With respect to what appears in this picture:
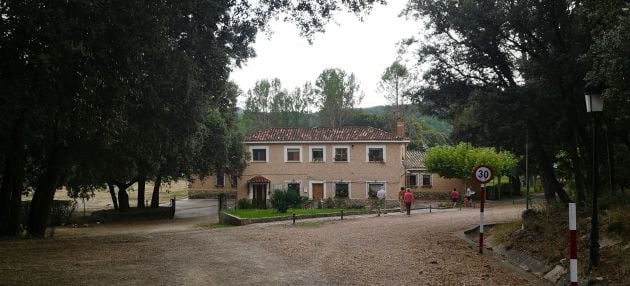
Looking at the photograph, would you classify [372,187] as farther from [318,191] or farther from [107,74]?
[107,74]

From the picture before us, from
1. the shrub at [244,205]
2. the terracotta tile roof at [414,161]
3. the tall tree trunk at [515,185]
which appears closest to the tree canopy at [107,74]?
the shrub at [244,205]

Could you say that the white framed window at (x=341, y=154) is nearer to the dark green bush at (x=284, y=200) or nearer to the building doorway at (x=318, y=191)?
the building doorway at (x=318, y=191)

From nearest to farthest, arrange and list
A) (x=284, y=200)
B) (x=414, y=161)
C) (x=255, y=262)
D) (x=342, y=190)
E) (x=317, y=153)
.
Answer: (x=255, y=262) < (x=284, y=200) < (x=342, y=190) < (x=317, y=153) < (x=414, y=161)

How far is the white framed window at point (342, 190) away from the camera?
147ft

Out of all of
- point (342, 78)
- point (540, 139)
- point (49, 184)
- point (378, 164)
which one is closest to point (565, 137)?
point (540, 139)

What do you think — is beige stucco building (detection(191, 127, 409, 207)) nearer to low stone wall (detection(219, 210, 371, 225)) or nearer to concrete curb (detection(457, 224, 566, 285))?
low stone wall (detection(219, 210, 371, 225))

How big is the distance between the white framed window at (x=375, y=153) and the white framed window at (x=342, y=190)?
9.17 ft

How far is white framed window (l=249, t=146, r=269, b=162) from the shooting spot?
1838 inches

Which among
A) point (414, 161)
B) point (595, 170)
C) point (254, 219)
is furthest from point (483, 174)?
point (414, 161)

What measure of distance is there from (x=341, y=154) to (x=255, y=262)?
34.3 meters

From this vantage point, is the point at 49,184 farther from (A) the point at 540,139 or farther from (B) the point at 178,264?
(A) the point at 540,139

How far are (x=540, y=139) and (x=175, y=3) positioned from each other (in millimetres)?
12570

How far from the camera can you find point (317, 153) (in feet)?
149

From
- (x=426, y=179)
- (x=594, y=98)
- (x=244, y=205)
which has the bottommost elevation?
(x=244, y=205)
